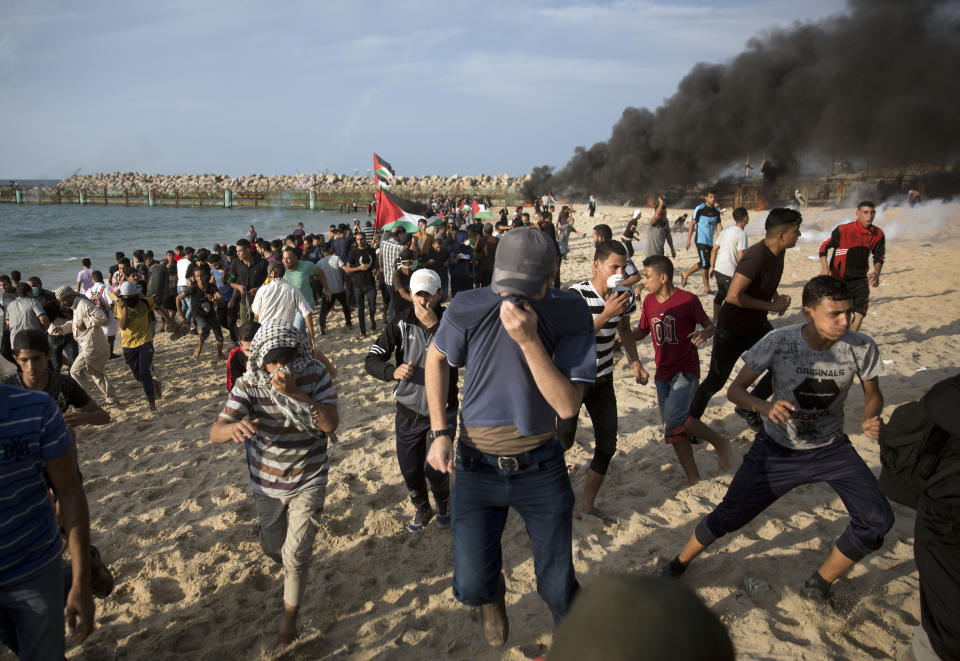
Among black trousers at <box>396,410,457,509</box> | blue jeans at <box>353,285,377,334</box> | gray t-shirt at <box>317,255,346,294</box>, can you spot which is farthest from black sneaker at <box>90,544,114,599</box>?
gray t-shirt at <box>317,255,346,294</box>

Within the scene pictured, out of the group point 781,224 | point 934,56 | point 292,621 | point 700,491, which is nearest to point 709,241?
point 781,224

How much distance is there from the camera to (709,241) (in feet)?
33.4

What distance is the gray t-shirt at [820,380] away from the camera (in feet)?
9.29

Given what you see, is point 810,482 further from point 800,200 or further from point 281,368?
point 800,200

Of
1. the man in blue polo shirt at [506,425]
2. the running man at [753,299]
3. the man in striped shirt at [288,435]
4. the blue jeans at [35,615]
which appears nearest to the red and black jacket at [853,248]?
the running man at [753,299]

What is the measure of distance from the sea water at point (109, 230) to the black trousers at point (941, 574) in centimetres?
2257

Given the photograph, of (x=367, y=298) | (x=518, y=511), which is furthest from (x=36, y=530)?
(x=367, y=298)

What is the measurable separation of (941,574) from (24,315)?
25.2ft

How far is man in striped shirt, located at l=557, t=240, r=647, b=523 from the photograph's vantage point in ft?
12.0

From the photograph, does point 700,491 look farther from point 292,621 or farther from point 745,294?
point 292,621

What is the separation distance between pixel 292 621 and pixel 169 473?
113 inches

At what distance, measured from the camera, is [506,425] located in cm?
223

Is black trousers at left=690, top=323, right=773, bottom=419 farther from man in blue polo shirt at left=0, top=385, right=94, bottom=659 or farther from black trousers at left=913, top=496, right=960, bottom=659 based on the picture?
man in blue polo shirt at left=0, top=385, right=94, bottom=659

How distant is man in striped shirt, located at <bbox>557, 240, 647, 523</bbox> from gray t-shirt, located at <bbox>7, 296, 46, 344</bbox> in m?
5.72
